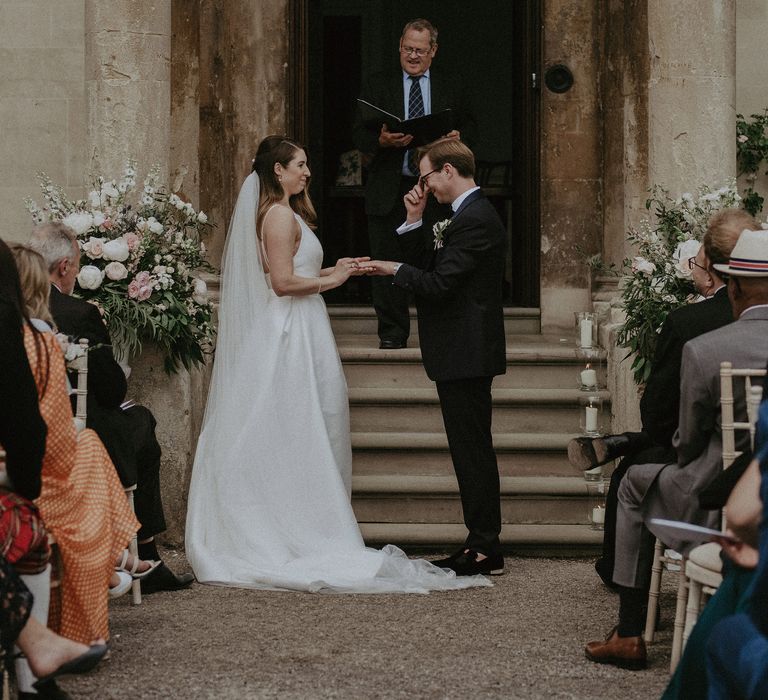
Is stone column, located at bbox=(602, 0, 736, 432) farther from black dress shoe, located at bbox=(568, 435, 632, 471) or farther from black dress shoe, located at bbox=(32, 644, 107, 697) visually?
black dress shoe, located at bbox=(32, 644, 107, 697)

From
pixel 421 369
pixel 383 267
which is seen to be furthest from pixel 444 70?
pixel 383 267

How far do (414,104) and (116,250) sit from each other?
2.45 m

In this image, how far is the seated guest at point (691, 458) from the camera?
4.64m

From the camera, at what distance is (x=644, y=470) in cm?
Answer: 511

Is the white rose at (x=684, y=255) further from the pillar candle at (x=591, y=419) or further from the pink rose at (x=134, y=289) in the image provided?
the pink rose at (x=134, y=289)

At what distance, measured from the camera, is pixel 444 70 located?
869 centimetres

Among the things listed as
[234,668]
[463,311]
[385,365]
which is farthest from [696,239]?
[234,668]

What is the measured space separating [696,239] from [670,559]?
8.22ft

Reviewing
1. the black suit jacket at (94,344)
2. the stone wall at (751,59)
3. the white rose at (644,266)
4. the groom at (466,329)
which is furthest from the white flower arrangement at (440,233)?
the stone wall at (751,59)

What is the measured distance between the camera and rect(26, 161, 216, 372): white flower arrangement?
7086 mm

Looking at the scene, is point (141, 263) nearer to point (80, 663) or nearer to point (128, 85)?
point (128, 85)

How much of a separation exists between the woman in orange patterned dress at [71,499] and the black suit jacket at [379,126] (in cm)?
381

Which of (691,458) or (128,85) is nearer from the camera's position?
(691,458)

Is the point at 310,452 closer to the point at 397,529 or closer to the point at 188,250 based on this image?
the point at 397,529
